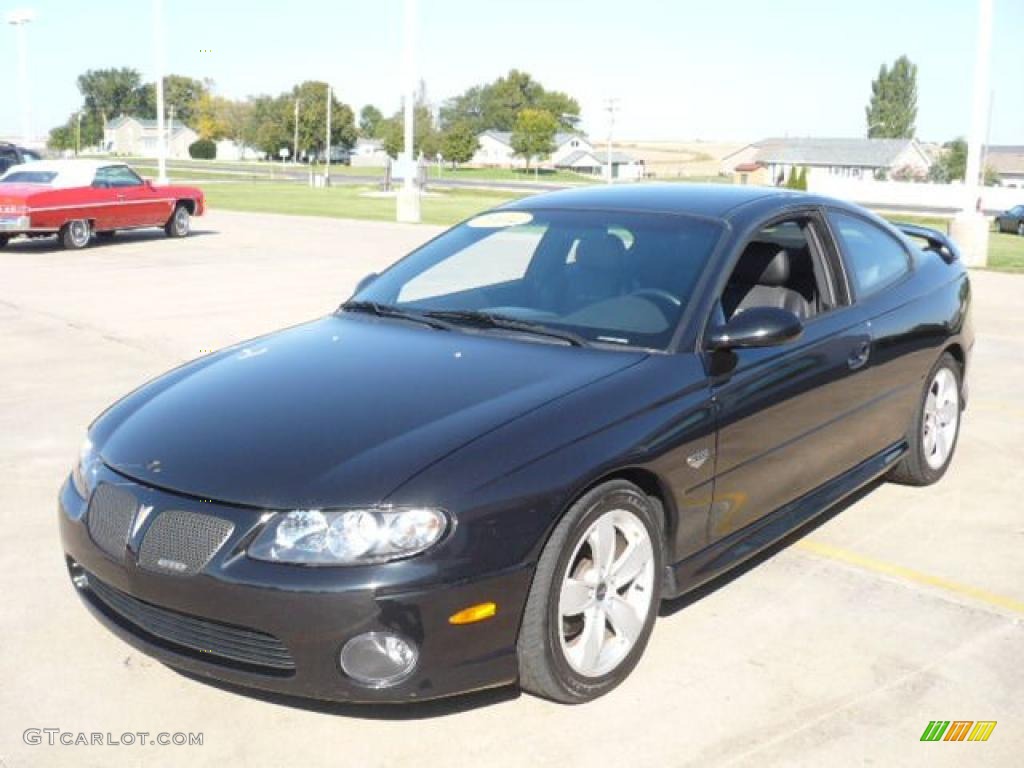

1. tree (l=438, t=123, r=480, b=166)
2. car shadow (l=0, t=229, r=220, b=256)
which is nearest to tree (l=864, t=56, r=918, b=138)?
tree (l=438, t=123, r=480, b=166)

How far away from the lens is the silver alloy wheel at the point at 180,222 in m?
21.1

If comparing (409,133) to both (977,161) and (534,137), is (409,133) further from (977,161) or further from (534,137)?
(534,137)

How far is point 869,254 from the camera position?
5.39 meters

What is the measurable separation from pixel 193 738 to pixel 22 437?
3940 mm

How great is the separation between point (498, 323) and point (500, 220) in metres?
0.99

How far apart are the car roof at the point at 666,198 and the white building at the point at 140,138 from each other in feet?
463

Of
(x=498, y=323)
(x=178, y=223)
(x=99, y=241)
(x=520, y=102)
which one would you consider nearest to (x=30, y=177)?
(x=99, y=241)

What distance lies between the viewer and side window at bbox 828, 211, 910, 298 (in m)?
5.17

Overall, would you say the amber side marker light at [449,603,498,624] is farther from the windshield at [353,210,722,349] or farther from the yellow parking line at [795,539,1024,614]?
the yellow parking line at [795,539,1024,614]

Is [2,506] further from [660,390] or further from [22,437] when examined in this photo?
[660,390]

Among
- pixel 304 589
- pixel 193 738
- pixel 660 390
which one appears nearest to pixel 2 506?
pixel 193 738

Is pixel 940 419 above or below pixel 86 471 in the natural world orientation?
below

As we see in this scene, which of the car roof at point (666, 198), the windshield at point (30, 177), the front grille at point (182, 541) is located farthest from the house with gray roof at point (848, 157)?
the front grille at point (182, 541)

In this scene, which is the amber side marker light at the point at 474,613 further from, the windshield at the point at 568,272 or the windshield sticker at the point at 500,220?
the windshield sticker at the point at 500,220
